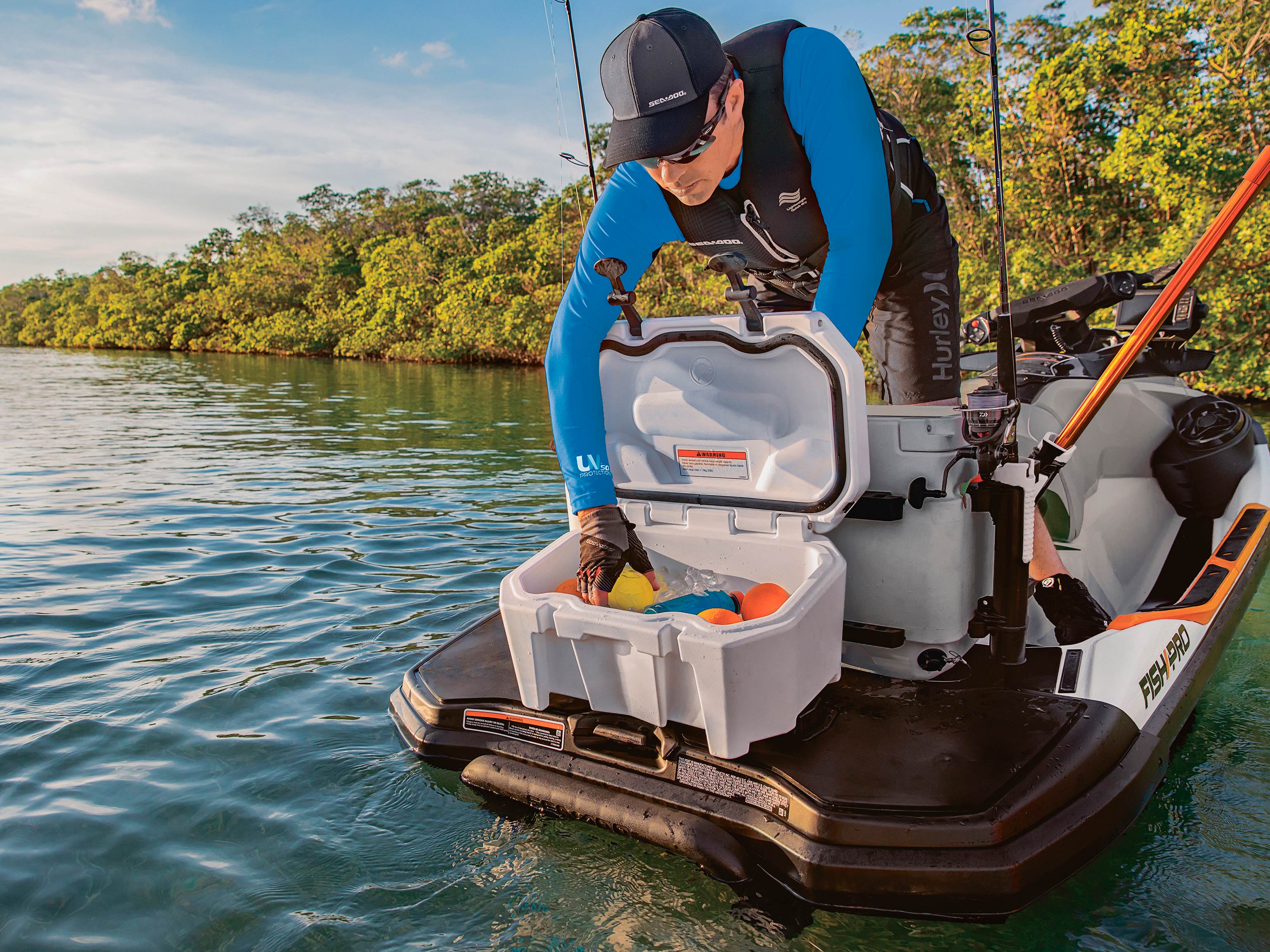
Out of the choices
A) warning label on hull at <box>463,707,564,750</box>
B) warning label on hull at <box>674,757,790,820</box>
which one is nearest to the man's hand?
warning label on hull at <box>463,707,564,750</box>

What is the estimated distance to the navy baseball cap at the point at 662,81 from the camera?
7.16 feet

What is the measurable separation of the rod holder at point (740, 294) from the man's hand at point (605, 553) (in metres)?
0.68

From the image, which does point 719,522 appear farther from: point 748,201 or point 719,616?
point 748,201

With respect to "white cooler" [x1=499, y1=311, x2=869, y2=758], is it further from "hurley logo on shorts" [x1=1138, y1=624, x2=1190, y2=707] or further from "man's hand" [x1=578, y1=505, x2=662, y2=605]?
"hurley logo on shorts" [x1=1138, y1=624, x2=1190, y2=707]

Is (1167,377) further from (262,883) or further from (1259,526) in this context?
(262,883)

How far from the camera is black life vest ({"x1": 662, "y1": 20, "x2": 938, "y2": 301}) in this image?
2.47 m

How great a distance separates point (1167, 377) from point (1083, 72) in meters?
15.9

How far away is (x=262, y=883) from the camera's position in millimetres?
2150

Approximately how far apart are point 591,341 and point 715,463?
557 mm

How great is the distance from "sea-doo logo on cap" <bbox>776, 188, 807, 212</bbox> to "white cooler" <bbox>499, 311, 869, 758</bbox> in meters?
0.45

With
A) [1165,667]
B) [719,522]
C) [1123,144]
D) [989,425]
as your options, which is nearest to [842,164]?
[989,425]

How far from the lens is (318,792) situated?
2.59m

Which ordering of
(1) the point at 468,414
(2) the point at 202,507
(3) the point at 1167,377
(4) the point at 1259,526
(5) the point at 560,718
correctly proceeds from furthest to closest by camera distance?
(1) the point at 468,414 → (2) the point at 202,507 → (3) the point at 1167,377 → (4) the point at 1259,526 → (5) the point at 560,718

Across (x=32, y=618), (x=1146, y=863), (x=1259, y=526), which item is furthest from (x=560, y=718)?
(x=32, y=618)
